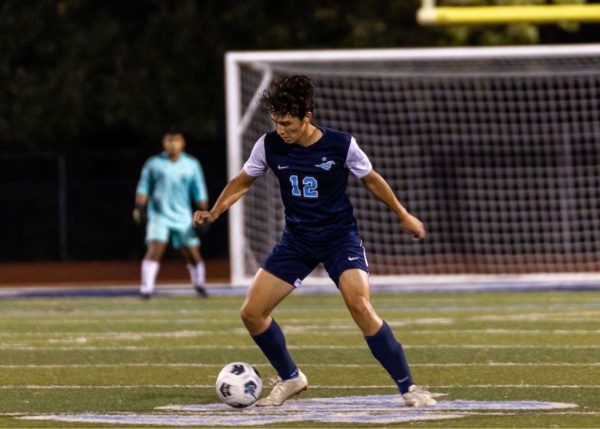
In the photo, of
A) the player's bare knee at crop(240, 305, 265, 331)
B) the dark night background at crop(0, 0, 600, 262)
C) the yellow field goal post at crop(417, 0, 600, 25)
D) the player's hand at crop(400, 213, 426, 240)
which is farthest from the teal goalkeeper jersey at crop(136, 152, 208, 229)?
the player's hand at crop(400, 213, 426, 240)

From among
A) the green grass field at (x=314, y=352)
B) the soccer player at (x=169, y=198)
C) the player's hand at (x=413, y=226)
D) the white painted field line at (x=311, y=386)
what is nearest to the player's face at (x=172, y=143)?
the soccer player at (x=169, y=198)

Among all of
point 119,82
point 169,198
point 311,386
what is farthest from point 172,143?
point 311,386

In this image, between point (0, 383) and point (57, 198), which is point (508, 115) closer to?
point (57, 198)

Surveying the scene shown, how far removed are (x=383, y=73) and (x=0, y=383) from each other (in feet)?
39.5

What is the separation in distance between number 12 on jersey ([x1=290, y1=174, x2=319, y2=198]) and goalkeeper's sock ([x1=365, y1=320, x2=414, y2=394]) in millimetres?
827

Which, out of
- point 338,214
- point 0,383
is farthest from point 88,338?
point 338,214

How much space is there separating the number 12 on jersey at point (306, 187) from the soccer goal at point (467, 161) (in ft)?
42.0

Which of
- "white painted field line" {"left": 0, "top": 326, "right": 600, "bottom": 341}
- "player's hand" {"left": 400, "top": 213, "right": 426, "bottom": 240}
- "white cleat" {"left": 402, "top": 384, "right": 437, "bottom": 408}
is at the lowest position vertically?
"white painted field line" {"left": 0, "top": 326, "right": 600, "bottom": 341}

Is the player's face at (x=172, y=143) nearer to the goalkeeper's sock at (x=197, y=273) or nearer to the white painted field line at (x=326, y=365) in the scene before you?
the goalkeeper's sock at (x=197, y=273)

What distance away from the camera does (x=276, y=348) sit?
9.47 m

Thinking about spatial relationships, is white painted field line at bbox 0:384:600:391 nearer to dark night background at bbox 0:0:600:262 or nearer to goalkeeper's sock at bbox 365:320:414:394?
goalkeeper's sock at bbox 365:320:414:394

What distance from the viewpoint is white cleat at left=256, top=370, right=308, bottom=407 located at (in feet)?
30.9

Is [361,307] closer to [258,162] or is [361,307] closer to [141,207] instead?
[258,162]

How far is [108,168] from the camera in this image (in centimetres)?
3059
